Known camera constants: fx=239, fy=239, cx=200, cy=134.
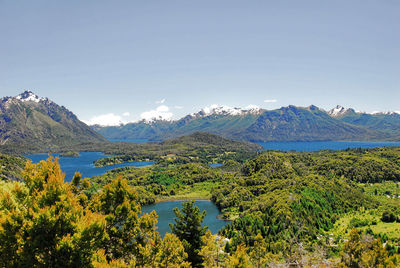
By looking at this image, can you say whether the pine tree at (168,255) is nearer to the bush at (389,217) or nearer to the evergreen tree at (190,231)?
the evergreen tree at (190,231)

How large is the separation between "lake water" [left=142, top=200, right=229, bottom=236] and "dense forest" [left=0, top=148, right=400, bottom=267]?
521 cm

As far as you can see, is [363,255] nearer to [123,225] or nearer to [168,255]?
[168,255]

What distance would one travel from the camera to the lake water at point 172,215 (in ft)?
331

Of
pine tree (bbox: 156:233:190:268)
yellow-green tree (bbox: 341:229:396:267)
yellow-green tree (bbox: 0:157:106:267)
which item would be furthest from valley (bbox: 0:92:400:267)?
pine tree (bbox: 156:233:190:268)

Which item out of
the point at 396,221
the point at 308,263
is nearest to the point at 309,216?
the point at 396,221

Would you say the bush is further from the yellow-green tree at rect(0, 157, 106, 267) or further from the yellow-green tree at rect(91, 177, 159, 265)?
the yellow-green tree at rect(0, 157, 106, 267)

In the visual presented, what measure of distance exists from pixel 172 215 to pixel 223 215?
25.0 m

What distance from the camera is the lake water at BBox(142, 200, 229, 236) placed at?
331ft

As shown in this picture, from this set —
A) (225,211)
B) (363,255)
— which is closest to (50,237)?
(363,255)

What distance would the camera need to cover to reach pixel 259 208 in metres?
105

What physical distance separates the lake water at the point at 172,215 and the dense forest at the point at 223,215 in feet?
17.1

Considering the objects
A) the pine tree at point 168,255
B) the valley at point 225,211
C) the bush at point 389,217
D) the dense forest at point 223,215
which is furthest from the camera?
the bush at point 389,217

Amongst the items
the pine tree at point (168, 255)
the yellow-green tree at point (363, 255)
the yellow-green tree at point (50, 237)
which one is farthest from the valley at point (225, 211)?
the pine tree at point (168, 255)

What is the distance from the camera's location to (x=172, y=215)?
118 m
